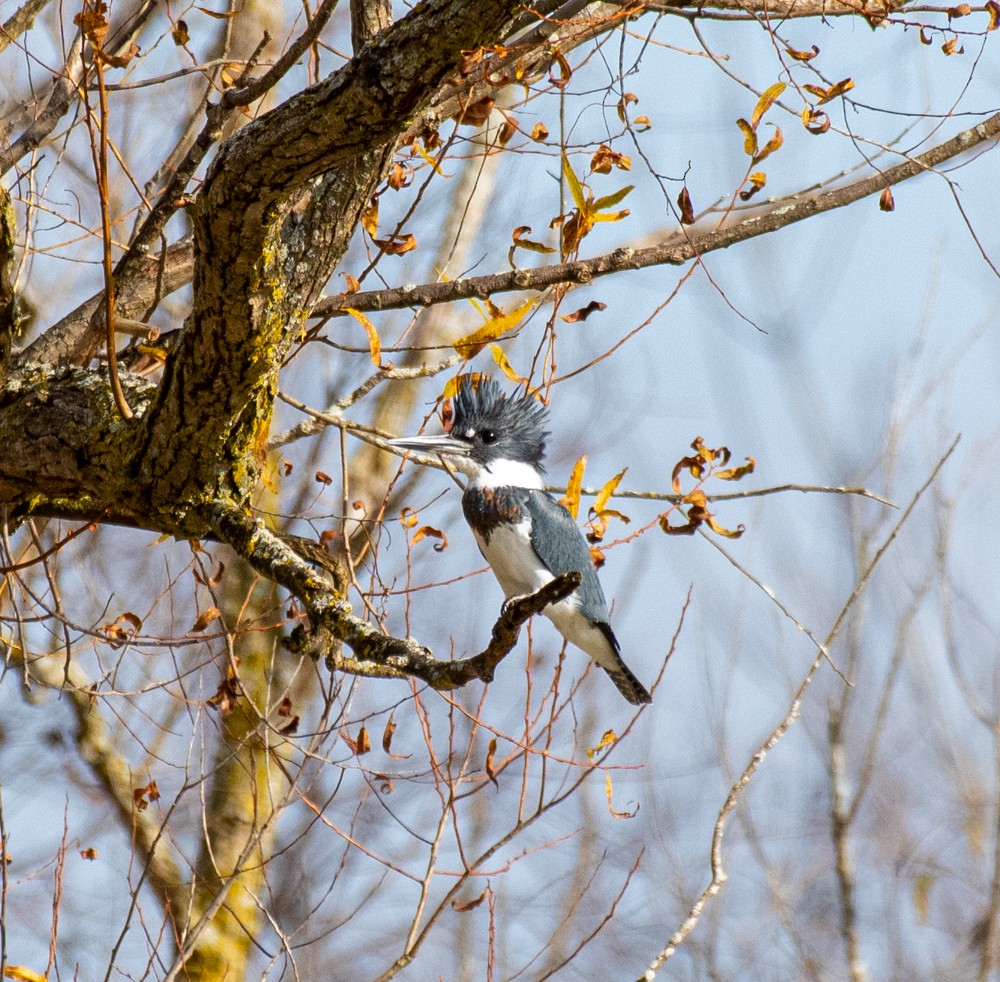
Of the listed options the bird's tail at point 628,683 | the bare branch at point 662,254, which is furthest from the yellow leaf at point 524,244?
the bird's tail at point 628,683

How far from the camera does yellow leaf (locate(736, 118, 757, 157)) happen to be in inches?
102

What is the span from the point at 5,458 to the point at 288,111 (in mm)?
1141

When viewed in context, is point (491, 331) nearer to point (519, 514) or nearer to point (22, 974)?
point (519, 514)

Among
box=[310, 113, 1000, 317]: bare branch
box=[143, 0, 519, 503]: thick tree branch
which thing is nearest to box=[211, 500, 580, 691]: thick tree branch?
box=[143, 0, 519, 503]: thick tree branch

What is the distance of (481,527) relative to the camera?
11.5ft

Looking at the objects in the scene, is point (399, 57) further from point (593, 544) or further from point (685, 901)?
point (685, 901)

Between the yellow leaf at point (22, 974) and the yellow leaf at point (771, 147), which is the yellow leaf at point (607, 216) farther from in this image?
the yellow leaf at point (22, 974)

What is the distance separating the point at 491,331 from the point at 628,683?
1435mm

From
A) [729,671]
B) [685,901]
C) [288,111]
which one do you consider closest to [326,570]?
[288,111]

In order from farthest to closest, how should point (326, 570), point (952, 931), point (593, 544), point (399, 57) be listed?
1. point (952, 931)
2. point (593, 544)
3. point (326, 570)
4. point (399, 57)

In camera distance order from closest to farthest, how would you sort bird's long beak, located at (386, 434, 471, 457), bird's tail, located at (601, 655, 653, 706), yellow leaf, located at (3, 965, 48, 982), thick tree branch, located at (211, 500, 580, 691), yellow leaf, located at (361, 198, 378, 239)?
1. thick tree branch, located at (211, 500, 580, 691)
2. yellow leaf, located at (3, 965, 48, 982)
3. yellow leaf, located at (361, 198, 378, 239)
4. bird's long beak, located at (386, 434, 471, 457)
5. bird's tail, located at (601, 655, 653, 706)

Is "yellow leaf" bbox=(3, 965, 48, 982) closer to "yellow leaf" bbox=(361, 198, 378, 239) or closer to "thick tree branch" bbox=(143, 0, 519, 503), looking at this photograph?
"thick tree branch" bbox=(143, 0, 519, 503)

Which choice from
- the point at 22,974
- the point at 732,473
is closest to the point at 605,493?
the point at 732,473

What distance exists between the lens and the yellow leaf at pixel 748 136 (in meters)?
2.58
